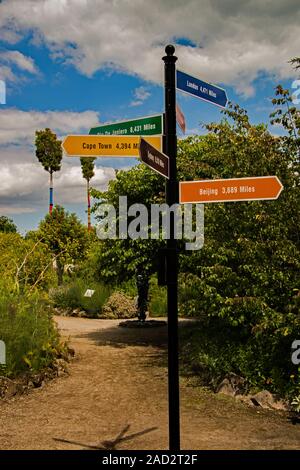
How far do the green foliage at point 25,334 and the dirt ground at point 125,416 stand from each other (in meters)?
0.55

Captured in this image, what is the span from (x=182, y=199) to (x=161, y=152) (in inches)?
20.3

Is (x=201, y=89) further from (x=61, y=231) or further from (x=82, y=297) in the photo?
(x=61, y=231)

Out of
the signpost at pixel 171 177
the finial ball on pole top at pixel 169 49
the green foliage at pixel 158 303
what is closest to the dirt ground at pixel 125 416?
the signpost at pixel 171 177

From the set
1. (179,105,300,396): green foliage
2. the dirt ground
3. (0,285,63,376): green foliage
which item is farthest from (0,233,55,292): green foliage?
(179,105,300,396): green foliage

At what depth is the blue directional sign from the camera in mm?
4652

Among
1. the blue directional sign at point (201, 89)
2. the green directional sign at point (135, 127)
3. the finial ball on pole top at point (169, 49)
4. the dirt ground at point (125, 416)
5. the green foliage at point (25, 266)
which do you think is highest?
the finial ball on pole top at point (169, 49)

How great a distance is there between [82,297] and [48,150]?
28623 millimetres

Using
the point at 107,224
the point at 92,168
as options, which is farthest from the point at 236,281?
the point at 92,168

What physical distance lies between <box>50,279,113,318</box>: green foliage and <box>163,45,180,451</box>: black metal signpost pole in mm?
16801

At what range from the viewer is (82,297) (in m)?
22.3

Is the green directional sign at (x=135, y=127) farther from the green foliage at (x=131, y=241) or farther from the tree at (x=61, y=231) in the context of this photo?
the tree at (x=61, y=231)

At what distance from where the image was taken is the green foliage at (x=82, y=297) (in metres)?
21.8

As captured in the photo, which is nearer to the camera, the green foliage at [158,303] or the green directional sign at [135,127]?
the green directional sign at [135,127]

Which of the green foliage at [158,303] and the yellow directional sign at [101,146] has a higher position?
the yellow directional sign at [101,146]
